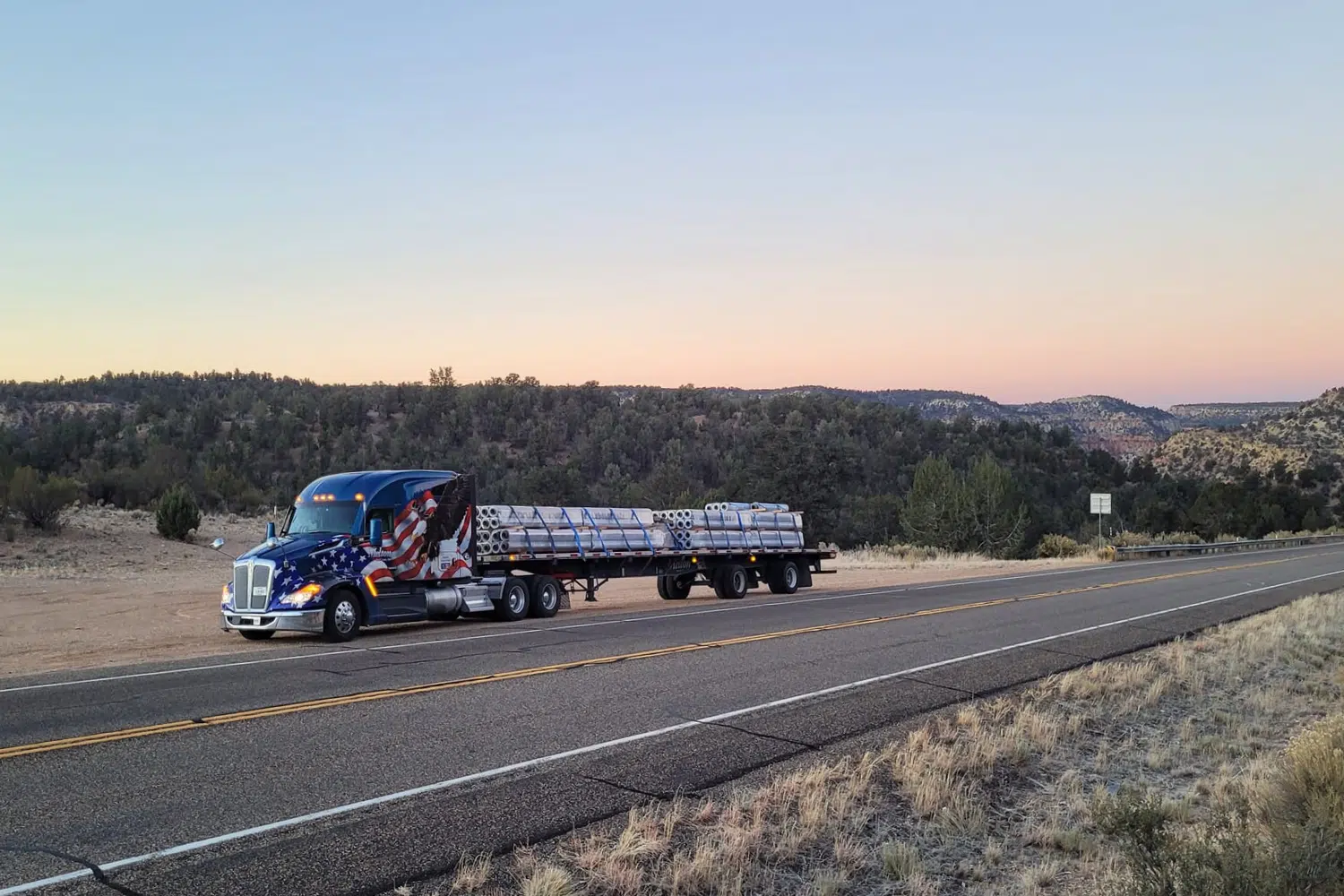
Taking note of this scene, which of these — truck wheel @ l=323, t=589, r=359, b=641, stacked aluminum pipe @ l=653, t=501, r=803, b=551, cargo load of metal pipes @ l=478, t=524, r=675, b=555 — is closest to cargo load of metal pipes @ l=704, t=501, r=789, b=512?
stacked aluminum pipe @ l=653, t=501, r=803, b=551

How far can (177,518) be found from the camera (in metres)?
45.1

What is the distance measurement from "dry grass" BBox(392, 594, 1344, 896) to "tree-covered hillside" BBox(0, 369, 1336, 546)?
44.6 metres

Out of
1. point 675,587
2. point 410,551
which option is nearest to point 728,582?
point 675,587

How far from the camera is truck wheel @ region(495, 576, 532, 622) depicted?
2217 cm

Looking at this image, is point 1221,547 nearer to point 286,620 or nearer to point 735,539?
point 735,539

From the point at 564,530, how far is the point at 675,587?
20.2 ft

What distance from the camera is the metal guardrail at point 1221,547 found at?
54700mm

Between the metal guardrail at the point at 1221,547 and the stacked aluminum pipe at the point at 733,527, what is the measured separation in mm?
28486

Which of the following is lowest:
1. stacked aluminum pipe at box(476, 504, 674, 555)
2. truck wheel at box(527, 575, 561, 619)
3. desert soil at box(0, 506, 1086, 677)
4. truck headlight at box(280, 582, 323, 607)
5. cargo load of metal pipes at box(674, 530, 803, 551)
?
desert soil at box(0, 506, 1086, 677)

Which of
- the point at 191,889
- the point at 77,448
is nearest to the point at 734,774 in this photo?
the point at 191,889

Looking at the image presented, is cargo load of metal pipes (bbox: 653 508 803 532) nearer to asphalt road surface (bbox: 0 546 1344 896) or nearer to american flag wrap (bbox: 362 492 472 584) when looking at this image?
asphalt road surface (bbox: 0 546 1344 896)

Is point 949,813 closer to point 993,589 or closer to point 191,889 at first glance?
point 191,889

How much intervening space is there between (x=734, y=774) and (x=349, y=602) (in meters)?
11.4

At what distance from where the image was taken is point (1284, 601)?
2689cm
